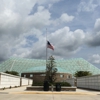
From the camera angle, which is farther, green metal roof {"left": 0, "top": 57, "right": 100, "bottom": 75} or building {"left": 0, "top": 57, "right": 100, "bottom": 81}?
green metal roof {"left": 0, "top": 57, "right": 100, "bottom": 75}

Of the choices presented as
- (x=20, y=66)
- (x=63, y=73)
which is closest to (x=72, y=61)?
(x=20, y=66)

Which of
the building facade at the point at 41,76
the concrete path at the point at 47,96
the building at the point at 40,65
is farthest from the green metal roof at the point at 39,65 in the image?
the concrete path at the point at 47,96

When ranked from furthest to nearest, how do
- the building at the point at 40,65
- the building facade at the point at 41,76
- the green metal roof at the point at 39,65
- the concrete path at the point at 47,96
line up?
the green metal roof at the point at 39,65
the building at the point at 40,65
the building facade at the point at 41,76
the concrete path at the point at 47,96

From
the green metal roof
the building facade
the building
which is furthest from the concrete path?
the green metal roof

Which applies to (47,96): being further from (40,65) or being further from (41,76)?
(40,65)

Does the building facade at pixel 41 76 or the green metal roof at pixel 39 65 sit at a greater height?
the green metal roof at pixel 39 65

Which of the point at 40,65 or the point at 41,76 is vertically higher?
the point at 40,65

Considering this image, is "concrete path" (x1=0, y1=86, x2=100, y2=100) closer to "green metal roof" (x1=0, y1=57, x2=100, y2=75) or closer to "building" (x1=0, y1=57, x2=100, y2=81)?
"building" (x1=0, y1=57, x2=100, y2=81)

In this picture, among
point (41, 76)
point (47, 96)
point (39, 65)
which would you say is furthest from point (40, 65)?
point (47, 96)

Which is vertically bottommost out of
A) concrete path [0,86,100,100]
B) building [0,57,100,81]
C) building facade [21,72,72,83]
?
concrete path [0,86,100,100]

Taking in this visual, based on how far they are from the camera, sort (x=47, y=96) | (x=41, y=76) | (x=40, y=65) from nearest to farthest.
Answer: (x=47, y=96)
(x=41, y=76)
(x=40, y=65)

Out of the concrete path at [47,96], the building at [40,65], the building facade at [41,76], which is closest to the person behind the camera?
the concrete path at [47,96]

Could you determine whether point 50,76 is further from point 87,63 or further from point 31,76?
point 87,63

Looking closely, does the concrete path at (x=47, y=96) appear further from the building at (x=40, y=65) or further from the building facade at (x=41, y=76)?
the building at (x=40, y=65)
